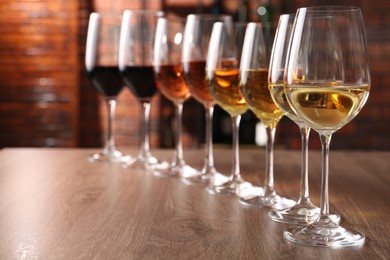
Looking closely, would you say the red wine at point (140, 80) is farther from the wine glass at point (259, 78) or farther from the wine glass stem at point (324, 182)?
the wine glass stem at point (324, 182)

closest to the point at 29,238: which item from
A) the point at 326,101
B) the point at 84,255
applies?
the point at 84,255

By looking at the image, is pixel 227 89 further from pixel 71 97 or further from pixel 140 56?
pixel 71 97

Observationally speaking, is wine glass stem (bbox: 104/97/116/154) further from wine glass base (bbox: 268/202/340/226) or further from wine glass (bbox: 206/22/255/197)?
wine glass base (bbox: 268/202/340/226)

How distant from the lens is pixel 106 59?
5.12 ft

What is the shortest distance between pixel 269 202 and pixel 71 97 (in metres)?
3.02

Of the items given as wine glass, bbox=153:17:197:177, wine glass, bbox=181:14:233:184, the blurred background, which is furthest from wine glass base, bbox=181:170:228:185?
the blurred background

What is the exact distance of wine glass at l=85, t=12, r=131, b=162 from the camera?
1.53 m

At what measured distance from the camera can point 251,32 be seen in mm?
1018

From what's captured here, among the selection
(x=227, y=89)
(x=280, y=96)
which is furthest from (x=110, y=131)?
(x=280, y=96)

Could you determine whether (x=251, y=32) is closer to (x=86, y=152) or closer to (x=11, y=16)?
(x=86, y=152)

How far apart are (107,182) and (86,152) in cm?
42

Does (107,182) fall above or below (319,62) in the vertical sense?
below

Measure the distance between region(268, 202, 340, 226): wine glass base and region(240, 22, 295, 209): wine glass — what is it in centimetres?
5

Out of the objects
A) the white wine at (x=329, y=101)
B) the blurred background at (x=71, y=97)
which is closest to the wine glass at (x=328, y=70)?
the white wine at (x=329, y=101)
